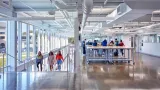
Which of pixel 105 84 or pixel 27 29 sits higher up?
pixel 27 29

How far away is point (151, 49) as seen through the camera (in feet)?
65.5

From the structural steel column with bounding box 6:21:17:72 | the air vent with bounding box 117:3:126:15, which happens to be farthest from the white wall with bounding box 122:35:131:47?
the air vent with bounding box 117:3:126:15

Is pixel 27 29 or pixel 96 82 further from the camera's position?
pixel 27 29

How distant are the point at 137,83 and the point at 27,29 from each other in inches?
349

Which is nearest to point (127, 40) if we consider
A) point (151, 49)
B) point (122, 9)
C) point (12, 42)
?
point (151, 49)

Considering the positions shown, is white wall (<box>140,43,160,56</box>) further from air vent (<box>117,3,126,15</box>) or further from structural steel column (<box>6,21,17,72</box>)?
structural steel column (<box>6,21,17,72</box>)

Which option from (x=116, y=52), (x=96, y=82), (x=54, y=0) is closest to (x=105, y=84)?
(x=96, y=82)

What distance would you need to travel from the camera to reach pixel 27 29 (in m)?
13.6

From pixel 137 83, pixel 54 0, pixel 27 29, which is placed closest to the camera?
pixel 137 83

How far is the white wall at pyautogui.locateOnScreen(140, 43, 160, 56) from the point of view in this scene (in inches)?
715

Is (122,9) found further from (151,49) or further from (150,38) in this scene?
(150,38)

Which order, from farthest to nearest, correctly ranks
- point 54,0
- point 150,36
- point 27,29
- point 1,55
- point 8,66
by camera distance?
1. point 150,36
2. point 27,29
3. point 8,66
4. point 1,55
5. point 54,0

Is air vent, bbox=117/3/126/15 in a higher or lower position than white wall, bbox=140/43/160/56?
higher

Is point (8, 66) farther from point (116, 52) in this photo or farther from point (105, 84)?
point (116, 52)
